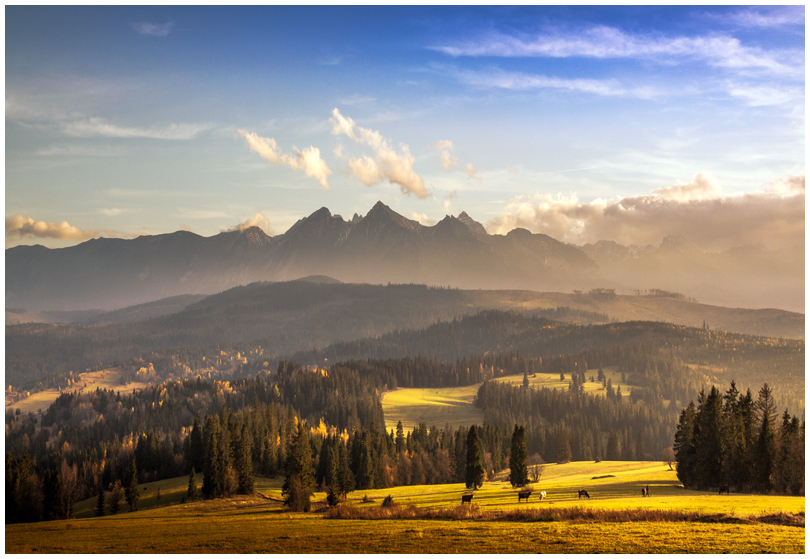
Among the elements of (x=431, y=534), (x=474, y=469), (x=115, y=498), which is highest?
(x=431, y=534)

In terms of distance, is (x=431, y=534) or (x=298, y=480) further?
(x=298, y=480)

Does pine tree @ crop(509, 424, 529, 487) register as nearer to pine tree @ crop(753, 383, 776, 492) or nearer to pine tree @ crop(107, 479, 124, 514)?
pine tree @ crop(753, 383, 776, 492)

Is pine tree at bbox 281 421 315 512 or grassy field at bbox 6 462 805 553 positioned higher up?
grassy field at bbox 6 462 805 553

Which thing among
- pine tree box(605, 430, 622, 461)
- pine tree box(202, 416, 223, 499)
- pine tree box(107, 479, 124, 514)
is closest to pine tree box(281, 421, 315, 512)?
pine tree box(202, 416, 223, 499)

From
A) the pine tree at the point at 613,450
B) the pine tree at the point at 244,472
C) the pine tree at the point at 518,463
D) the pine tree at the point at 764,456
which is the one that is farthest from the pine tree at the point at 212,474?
the pine tree at the point at 613,450

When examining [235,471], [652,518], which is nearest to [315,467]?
[235,471]

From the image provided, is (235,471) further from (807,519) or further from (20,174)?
(807,519)

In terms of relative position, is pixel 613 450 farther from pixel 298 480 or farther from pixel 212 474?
pixel 298 480

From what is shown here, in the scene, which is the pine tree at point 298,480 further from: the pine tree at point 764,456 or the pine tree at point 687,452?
the pine tree at point 764,456

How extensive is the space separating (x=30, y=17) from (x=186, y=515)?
171 ft

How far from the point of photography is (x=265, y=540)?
142ft

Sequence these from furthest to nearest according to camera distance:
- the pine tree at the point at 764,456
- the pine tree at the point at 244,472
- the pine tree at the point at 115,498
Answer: the pine tree at the point at 115,498 < the pine tree at the point at 244,472 < the pine tree at the point at 764,456

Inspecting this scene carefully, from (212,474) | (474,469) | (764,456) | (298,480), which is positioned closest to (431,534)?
(298,480)

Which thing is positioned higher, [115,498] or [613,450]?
[115,498]
